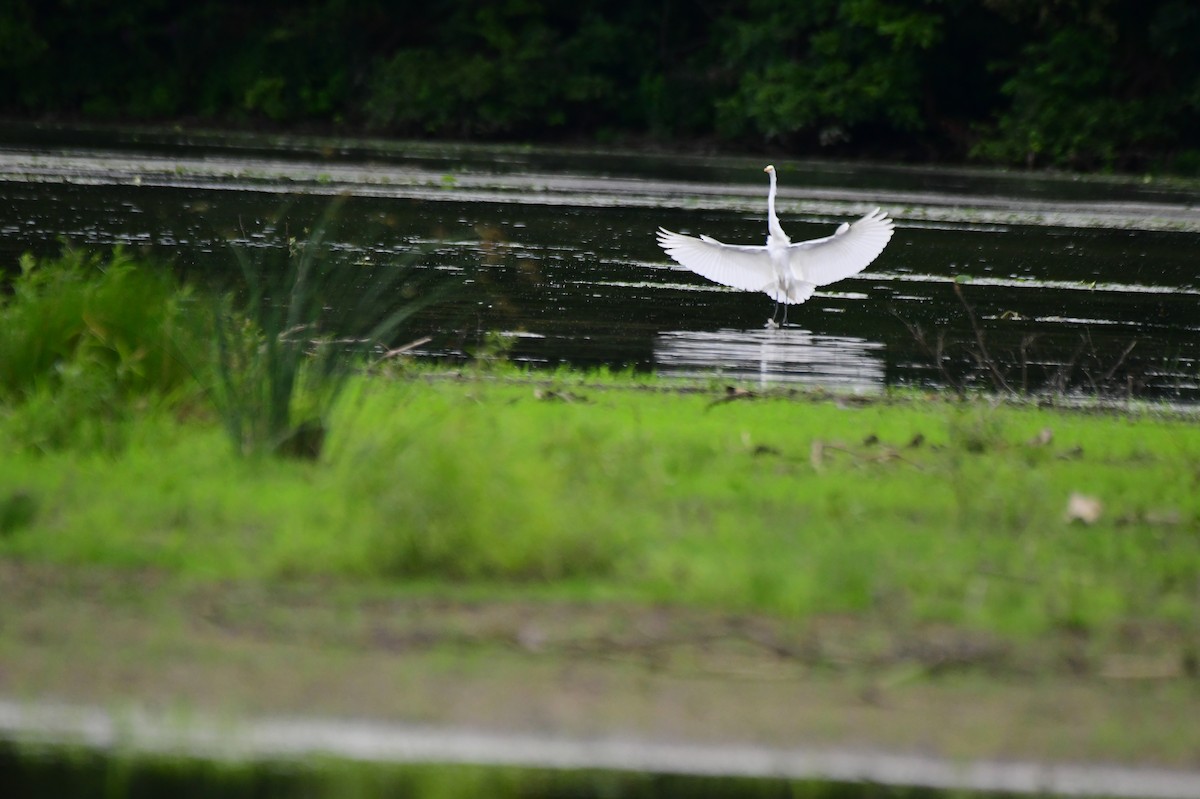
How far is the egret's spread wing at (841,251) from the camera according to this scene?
52.4 ft

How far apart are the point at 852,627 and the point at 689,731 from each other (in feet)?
3.82

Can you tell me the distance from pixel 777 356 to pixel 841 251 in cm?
223

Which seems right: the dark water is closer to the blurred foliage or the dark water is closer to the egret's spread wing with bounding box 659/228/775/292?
the egret's spread wing with bounding box 659/228/775/292

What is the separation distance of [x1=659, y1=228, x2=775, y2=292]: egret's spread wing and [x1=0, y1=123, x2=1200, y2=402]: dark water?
1.51ft

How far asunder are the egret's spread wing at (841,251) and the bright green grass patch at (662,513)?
20.6 ft

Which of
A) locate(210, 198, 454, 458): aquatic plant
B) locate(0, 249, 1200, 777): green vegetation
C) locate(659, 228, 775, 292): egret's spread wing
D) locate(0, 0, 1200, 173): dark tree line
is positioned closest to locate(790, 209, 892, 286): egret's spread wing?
locate(659, 228, 775, 292): egret's spread wing

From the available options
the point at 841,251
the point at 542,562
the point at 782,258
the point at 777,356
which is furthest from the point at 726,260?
the point at 542,562

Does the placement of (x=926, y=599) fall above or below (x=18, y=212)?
below

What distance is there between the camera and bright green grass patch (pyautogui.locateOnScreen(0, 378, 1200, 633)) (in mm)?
6402

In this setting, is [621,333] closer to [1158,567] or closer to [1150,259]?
[1158,567]

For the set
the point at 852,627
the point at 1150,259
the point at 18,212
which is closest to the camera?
the point at 852,627

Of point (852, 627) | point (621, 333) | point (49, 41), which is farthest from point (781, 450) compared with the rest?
point (49, 41)

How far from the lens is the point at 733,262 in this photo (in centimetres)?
1625

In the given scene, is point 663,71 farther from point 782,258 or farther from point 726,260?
point 782,258
